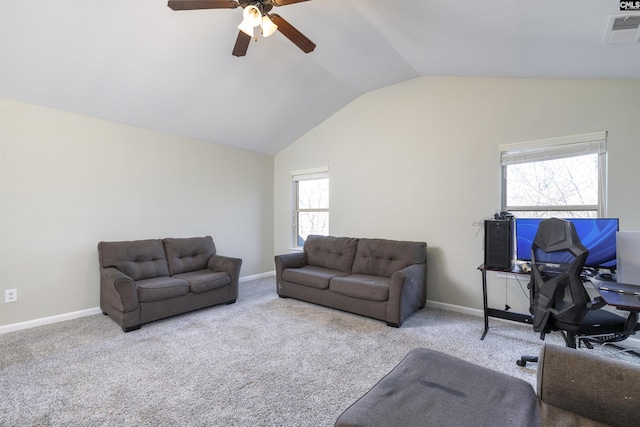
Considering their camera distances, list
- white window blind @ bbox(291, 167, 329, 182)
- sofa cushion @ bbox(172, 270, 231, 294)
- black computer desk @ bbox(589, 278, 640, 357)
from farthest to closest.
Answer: white window blind @ bbox(291, 167, 329, 182)
sofa cushion @ bbox(172, 270, 231, 294)
black computer desk @ bbox(589, 278, 640, 357)

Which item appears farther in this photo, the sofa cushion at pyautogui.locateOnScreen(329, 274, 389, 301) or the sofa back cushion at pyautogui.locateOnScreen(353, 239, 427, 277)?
the sofa back cushion at pyautogui.locateOnScreen(353, 239, 427, 277)

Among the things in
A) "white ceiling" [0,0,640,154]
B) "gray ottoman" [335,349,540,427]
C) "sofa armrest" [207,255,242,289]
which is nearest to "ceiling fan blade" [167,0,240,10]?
"white ceiling" [0,0,640,154]

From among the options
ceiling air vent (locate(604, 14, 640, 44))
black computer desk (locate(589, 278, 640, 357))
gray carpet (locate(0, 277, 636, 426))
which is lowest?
gray carpet (locate(0, 277, 636, 426))

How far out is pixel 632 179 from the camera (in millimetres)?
2709

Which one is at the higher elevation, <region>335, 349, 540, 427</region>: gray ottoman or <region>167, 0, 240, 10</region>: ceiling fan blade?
→ <region>167, 0, 240, 10</region>: ceiling fan blade

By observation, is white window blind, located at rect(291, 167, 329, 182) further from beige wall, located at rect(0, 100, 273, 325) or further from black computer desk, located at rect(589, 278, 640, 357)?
black computer desk, located at rect(589, 278, 640, 357)

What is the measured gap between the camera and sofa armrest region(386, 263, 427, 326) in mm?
3145

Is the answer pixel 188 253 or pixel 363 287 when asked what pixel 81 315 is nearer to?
pixel 188 253

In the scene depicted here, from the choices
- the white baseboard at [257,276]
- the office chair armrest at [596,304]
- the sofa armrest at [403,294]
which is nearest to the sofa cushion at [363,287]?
the sofa armrest at [403,294]

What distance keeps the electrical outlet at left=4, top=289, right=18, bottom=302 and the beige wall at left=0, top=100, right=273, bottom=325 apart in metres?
0.03

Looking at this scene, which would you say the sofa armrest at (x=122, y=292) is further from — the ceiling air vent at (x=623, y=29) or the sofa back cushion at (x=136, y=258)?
the ceiling air vent at (x=623, y=29)

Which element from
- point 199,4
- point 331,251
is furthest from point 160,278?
point 199,4

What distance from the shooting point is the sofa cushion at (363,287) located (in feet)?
10.7

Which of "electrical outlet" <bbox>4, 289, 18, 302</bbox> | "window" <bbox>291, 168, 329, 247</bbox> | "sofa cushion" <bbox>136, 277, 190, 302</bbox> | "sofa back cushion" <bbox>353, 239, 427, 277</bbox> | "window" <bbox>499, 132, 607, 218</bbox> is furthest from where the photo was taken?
"window" <bbox>291, 168, 329, 247</bbox>
